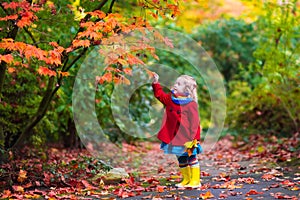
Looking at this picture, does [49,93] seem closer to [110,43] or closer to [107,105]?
[110,43]

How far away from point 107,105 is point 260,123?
3470 millimetres

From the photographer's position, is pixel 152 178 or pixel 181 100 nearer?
pixel 181 100

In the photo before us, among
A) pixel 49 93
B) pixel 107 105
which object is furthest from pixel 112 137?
pixel 49 93

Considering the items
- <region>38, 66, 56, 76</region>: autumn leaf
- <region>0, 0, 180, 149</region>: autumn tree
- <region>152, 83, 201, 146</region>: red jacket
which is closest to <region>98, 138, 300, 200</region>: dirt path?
<region>152, 83, 201, 146</region>: red jacket

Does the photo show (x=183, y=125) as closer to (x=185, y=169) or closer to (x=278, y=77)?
(x=185, y=169)

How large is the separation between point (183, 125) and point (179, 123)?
0.05 meters

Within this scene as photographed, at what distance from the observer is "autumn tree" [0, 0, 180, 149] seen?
15.6 feet

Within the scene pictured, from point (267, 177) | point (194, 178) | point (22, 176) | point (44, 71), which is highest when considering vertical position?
point (44, 71)

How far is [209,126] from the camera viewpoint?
13586 millimetres

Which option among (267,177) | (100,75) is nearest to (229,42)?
(100,75)

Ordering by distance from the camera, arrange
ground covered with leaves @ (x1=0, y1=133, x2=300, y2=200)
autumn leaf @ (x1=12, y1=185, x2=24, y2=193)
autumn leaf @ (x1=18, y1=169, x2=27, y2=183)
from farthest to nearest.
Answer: autumn leaf @ (x1=18, y1=169, x2=27, y2=183) < autumn leaf @ (x1=12, y1=185, x2=24, y2=193) < ground covered with leaves @ (x1=0, y1=133, x2=300, y2=200)

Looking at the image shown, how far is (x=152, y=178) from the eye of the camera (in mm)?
5934

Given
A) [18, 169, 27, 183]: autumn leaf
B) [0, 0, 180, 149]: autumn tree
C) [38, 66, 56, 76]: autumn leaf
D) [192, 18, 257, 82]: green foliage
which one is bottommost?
[18, 169, 27, 183]: autumn leaf

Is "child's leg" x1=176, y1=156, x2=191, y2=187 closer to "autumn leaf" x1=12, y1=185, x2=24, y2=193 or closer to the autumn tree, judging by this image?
the autumn tree
